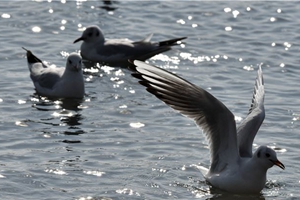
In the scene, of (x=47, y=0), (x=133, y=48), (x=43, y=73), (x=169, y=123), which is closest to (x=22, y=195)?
(x=169, y=123)

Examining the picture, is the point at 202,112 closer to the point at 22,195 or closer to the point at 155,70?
the point at 155,70

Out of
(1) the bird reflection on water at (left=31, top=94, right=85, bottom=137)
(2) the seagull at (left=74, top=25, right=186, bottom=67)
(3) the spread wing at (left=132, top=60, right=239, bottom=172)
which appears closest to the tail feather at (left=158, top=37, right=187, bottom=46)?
(2) the seagull at (left=74, top=25, right=186, bottom=67)

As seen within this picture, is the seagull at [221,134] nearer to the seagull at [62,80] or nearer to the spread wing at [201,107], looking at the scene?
the spread wing at [201,107]

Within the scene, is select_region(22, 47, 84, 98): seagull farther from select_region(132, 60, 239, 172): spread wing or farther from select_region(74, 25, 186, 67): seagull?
select_region(132, 60, 239, 172): spread wing

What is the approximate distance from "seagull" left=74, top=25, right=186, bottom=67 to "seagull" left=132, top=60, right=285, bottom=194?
5952 mm

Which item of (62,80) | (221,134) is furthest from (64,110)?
(221,134)

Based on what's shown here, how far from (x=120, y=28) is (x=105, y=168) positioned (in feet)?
26.3

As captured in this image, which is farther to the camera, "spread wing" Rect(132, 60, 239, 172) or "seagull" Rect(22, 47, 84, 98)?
"seagull" Rect(22, 47, 84, 98)

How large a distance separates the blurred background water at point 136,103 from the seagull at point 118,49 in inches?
11.8

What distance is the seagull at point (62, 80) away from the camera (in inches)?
521

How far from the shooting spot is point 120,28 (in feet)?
58.2

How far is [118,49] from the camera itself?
15.9 meters

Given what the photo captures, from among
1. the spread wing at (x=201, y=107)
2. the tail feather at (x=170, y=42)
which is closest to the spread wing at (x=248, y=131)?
the spread wing at (x=201, y=107)

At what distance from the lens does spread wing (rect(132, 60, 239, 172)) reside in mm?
8703
